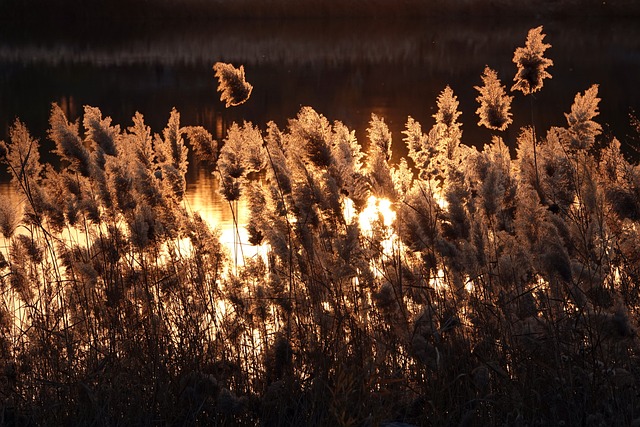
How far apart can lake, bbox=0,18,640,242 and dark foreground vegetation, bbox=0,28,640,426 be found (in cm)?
441

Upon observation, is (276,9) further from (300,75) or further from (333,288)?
(333,288)

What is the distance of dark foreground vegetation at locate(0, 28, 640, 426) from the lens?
460 cm

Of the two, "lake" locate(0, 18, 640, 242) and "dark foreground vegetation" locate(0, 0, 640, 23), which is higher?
"dark foreground vegetation" locate(0, 0, 640, 23)

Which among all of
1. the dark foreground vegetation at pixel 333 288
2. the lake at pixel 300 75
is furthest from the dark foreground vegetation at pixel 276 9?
the dark foreground vegetation at pixel 333 288

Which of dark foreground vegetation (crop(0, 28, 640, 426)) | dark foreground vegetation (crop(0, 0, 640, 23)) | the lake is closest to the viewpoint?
dark foreground vegetation (crop(0, 28, 640, 426))

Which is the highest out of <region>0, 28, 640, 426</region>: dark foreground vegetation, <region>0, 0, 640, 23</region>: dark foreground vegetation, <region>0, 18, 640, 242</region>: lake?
<region>0, 0, 640, 23</region>: dark foreground vegetation

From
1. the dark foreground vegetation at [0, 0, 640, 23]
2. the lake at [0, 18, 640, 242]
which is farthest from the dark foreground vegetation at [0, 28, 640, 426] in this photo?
the dark foreground vegetation at [0, 0, 640, 23]

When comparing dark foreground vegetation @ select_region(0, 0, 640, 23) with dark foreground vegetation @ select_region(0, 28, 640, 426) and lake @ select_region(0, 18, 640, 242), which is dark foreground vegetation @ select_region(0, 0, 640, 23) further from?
dark foreground vegetation @ select_region(0, 28, 640, 426)

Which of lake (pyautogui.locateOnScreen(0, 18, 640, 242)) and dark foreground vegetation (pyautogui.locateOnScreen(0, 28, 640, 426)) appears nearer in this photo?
dark foreground vegetation (pyautogui.locateOnScreen(0, 28, 640, 426))

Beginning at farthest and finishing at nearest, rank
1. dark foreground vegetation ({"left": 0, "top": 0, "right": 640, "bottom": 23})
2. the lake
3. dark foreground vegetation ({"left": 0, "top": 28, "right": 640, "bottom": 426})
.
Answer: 1. dark foreground vegetation ({"left": 0, "top": 0, "right": 640, "bottom": 23})
2. the lake
3. dark foreground vegetation ({"left": 0, "top": 28, "right": 640, "bottom": 426})

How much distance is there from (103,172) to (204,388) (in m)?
1.81

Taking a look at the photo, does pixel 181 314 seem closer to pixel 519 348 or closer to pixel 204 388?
pixel 204 388

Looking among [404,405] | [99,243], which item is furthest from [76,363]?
[404,405]

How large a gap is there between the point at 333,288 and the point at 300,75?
31.0 metres
